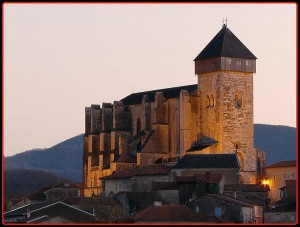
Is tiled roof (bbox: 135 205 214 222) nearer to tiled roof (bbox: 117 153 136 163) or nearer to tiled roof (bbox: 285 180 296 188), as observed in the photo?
tiled roof (bbox: 285 180 296 188)

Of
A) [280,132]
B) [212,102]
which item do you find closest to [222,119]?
[212,102]

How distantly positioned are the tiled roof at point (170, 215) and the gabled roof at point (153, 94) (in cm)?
2927

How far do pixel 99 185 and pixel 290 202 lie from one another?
25.9 metres

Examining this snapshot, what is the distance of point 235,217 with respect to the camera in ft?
186

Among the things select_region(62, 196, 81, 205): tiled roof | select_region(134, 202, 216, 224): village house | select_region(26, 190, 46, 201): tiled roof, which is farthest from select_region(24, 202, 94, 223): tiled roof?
select_region(26, 190, 46, 201): tiled roof

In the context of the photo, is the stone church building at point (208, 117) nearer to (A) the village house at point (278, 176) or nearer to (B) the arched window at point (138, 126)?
(B) the arched window at point (138, 126)

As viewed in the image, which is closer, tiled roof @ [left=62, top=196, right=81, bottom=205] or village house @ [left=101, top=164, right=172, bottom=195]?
tiled roof @ [left=62, top=196, right=81, bottom=205]

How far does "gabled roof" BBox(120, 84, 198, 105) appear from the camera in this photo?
274 feet

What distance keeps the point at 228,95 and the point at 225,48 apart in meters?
3.44

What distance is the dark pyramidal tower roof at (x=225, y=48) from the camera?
80188mm

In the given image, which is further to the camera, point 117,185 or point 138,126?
point 138,126

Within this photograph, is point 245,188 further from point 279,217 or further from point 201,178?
point 279,217

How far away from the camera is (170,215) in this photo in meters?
51.9

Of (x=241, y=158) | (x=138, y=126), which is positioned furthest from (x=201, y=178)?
(x=138, y=126)
